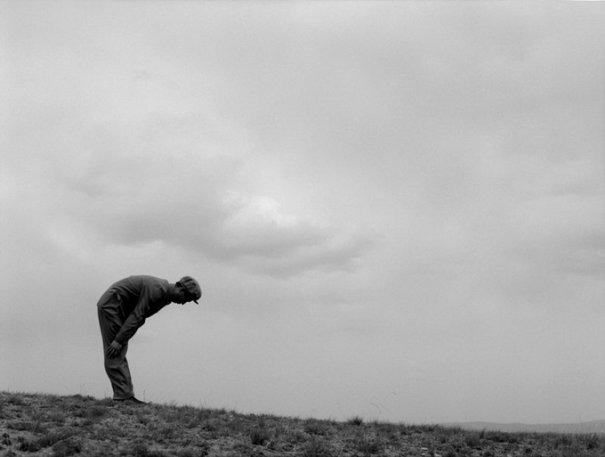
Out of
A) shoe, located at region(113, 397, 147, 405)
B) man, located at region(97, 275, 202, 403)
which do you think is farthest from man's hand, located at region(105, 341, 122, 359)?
shoe, located at region(113, 397, 147, 405)

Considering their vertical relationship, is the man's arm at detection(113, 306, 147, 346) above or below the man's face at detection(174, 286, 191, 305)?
below

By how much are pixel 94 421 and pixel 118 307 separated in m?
3.72

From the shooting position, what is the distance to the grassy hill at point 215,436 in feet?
39.2

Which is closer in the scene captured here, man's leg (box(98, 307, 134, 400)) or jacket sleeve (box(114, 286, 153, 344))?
man's leg (box(98, 307, 134, 400))

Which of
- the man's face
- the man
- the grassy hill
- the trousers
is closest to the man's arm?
the man

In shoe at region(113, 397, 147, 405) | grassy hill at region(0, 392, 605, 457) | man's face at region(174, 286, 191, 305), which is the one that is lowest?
grassy hill at region(0, 392, 605, 457)

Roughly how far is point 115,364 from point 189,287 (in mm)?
2291

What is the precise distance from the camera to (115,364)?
16203 millimetres

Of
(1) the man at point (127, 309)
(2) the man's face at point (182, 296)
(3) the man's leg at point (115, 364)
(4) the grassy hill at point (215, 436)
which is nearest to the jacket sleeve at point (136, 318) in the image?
(1) the man at point (127, 309)

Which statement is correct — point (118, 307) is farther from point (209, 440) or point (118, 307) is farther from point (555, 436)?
point (555, 436)

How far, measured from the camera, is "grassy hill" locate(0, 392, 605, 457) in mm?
11953

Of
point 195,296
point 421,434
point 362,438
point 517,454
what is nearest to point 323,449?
point 362,438

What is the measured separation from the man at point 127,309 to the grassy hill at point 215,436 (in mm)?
696

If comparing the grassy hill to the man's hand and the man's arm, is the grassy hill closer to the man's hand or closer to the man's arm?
the man's hand
